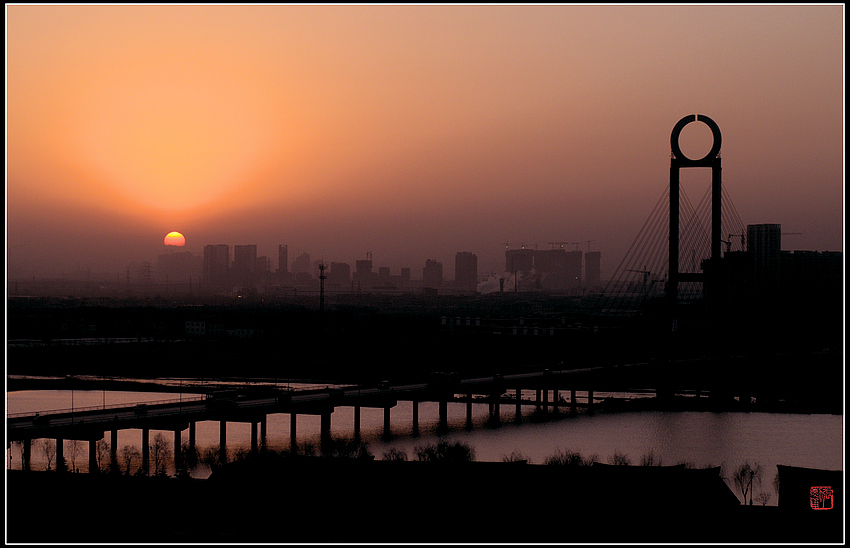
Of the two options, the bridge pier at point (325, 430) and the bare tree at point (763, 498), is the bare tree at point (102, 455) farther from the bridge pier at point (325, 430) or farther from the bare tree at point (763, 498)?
the bare tree at point (763, 498)

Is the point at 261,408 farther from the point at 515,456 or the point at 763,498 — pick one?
the point at 763,498

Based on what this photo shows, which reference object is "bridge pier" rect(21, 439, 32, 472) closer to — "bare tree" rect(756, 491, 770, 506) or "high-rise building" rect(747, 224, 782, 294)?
"bare tree" rect(756, 491, 770, 506)

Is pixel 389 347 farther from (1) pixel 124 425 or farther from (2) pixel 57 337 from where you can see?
(1) pixel 124 425

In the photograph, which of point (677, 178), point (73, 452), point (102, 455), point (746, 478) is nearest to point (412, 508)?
point (746, 478)

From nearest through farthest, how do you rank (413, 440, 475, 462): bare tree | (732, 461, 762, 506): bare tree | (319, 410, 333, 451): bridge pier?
(732, 461, 762, 506): bare tree → (413, 440, 475, 462): bare tree → (319, 410, 333, 451): bridge pier

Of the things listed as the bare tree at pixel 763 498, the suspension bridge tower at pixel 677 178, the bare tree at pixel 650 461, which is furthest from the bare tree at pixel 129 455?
the suspension bridge tower at pixel 677 178

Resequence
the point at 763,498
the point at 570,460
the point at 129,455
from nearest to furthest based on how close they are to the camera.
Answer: the point at 763,498 → the point at 570,460 → the point at 129,455

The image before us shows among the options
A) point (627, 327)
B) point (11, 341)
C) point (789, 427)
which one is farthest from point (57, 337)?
point (789, 427)

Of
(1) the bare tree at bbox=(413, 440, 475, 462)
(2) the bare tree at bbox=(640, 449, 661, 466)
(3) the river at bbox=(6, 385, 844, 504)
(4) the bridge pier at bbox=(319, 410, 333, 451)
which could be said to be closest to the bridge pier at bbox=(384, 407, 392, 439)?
(3) the river at bbox=(6, 385, 844, 504)
